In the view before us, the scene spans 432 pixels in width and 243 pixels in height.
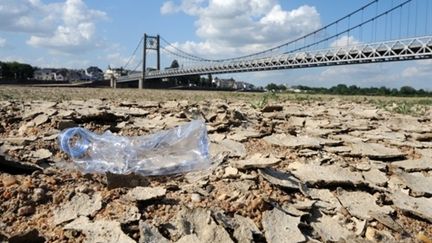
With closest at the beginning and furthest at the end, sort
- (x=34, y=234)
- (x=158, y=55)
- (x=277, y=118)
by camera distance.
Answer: (x=34, y=234) < (x=277, y=118) < (x=158, y=55)

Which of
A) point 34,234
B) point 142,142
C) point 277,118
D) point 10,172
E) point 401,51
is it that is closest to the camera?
point 34,234

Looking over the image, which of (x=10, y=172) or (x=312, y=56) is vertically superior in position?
(x=312, y=56)

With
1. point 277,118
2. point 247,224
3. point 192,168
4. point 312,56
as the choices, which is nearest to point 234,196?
point 247,224

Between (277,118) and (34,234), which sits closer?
(34,234)

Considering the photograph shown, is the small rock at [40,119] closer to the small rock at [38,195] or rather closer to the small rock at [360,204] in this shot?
the small rock at [38,195]

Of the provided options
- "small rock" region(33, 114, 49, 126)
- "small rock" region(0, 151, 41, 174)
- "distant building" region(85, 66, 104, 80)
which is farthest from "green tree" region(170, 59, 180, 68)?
"small rock" region(0, 151, 41, 174)

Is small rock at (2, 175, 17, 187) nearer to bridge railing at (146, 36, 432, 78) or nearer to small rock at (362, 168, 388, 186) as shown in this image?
small rock at (362, 168, 388, 186)

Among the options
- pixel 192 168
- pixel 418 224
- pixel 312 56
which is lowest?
pixel 418 224

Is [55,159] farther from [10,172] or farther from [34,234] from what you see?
[34,234]
